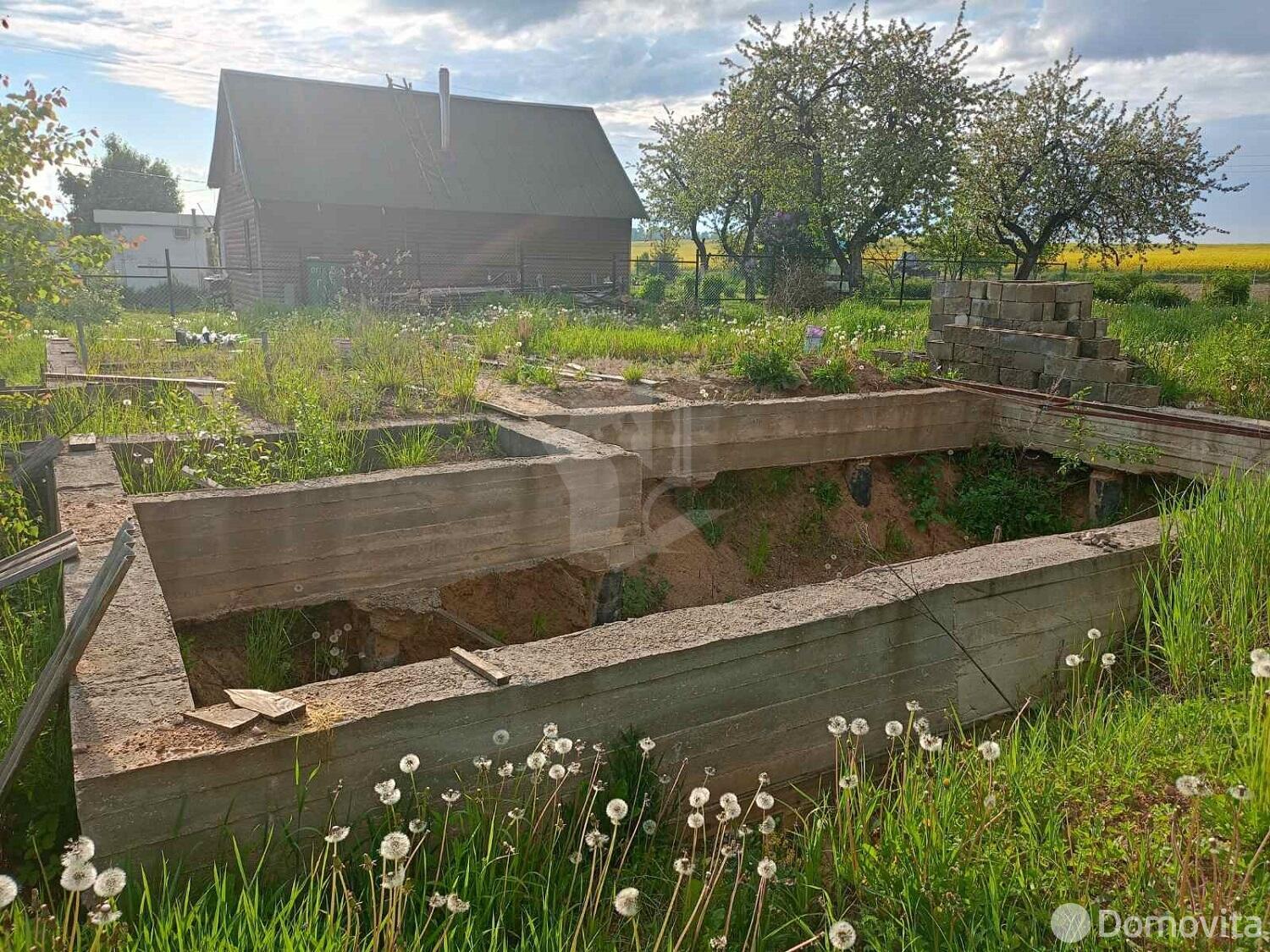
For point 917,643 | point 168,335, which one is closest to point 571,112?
point 168,335

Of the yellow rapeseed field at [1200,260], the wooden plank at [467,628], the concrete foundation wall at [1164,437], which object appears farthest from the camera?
the yellow rapeseed field at [1200,260]

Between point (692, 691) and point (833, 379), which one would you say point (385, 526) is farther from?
point (833, 379)

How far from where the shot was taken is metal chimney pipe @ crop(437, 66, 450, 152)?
2388cm

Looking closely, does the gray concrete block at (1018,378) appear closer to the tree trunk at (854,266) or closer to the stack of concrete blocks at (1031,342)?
the stack of concrete blocks at (1031,342)

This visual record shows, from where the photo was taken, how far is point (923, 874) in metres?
2.51

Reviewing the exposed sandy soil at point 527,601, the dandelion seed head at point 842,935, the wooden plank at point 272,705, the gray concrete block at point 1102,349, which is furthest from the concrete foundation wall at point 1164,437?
the wooden plank at point 272,705

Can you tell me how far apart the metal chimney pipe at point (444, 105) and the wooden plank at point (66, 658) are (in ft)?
77.2

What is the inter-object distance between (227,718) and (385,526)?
2.47 meters

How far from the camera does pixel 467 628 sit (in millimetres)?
5504

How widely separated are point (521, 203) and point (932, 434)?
59.8 ft

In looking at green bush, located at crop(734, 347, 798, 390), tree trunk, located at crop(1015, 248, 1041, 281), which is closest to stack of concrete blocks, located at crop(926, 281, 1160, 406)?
green bush, located at crop(734, 347, 798, 390)

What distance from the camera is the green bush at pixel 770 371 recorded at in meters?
8.77

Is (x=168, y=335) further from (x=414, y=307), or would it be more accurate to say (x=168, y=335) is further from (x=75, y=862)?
(x=75, y=862)

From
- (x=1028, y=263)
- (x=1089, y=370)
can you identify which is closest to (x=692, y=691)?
(x=1089, y=370)
